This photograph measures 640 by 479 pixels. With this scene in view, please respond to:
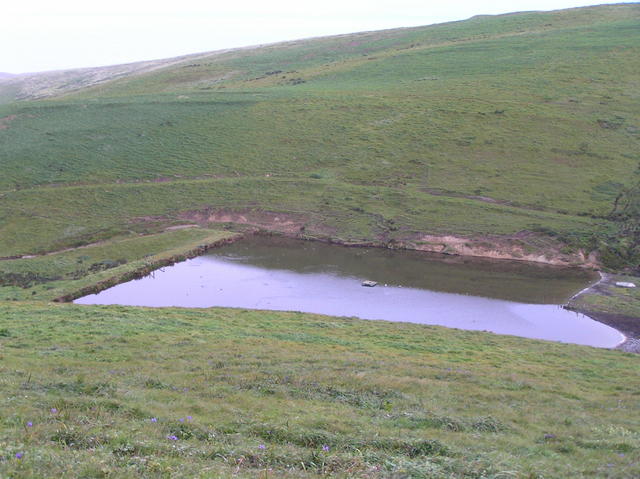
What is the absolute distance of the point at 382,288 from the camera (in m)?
41.2

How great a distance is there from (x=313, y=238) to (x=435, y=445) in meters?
42.8

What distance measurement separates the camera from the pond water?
3503 centimetres

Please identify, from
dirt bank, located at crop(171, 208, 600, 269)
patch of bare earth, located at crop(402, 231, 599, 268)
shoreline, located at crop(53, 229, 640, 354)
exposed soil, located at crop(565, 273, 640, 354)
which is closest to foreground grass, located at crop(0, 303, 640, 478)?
exposed soil, located at crop(565, 273, 640, 354)

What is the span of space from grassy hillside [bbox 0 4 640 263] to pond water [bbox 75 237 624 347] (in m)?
6.07

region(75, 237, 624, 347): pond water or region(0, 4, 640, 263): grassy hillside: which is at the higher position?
region(0, 4, 640, 263): grassy hillside

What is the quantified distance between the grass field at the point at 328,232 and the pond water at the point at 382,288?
282cm

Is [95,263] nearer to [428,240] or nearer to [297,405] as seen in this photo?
[428,240]

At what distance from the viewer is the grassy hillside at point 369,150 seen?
56344mm

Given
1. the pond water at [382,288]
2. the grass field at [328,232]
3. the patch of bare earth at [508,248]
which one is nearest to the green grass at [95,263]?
the grass field at [328,232]

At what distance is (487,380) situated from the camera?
1955 cm

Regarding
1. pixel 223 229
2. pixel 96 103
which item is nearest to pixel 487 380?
pixel 223 229

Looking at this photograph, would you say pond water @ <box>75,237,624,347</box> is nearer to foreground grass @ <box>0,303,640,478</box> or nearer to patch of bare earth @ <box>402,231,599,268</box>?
patch of bare earth @ <box>402,231,599,268</box>

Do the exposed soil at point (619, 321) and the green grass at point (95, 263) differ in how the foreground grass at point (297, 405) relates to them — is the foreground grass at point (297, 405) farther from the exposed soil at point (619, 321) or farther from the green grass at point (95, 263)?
the green grass at point (95, 263)

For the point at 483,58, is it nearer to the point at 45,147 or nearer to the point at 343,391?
the point at 45,147
